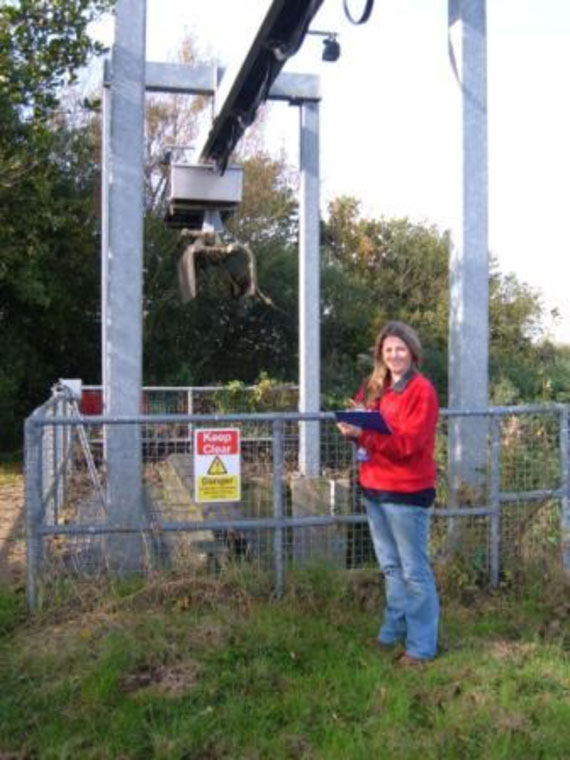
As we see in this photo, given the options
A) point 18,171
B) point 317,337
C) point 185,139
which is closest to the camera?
point 18,171

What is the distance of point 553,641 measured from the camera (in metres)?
5.45

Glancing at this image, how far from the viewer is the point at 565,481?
6.40 m

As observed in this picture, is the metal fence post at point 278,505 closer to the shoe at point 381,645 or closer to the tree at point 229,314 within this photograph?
the shoe at point 381,645

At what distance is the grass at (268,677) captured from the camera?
165 inches

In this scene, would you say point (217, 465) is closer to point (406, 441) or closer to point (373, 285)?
point (406, 441)

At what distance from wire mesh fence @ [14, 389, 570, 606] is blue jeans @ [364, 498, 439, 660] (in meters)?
0.89

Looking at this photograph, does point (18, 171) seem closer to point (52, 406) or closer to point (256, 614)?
point (52, 406)

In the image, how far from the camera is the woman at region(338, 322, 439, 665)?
16.4 ft

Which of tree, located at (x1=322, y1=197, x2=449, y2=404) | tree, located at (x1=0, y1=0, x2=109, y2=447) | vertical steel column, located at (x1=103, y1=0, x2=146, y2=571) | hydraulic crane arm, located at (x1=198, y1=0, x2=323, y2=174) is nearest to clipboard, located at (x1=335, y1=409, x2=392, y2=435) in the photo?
vertical steel column, located at (x1=103, y1=0, x2=146, y2=571)

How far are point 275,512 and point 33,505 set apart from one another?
154 centimetres

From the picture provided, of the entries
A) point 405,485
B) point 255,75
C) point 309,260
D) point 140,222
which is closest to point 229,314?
point 309,260

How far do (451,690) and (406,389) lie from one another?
5.27 feet

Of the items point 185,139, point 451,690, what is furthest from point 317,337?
point 185,139

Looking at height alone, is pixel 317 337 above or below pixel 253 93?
below
